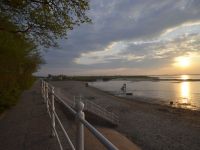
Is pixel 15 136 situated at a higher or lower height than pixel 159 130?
higher

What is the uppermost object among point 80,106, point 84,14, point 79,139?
point 84,14

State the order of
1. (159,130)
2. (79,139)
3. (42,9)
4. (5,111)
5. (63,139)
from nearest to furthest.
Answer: (79,139), (63,139), (42,9), (5,111), (159,130)

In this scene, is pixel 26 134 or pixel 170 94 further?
pixel 170 94

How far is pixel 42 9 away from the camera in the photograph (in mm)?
11289

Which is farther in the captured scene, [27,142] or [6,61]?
[6,61]

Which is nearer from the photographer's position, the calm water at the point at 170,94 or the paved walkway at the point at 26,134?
the paved walkway at the point at 26,134

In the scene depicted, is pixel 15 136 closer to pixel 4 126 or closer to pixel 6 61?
pixel 4 126

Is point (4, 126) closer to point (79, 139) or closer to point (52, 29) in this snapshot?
point (52, 29)

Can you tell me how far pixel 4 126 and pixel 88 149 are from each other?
145 inches

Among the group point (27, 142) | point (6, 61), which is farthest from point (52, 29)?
point (6, 61)

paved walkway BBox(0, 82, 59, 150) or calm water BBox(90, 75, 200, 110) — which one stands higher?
paved walkway BBox(0, 82, 59, 150)

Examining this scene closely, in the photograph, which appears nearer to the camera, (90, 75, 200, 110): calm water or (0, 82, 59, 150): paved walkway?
(0, 82, 59, 150): paved walkway

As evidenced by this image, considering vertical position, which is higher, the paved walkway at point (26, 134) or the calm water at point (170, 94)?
the paved walkway at point (26, 134)

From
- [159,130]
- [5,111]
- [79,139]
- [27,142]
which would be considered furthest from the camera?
[159,130]
